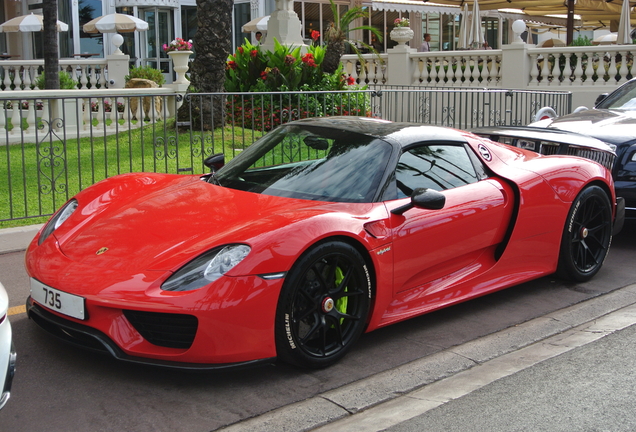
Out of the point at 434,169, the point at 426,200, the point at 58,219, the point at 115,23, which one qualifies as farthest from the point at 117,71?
the point at 426,200

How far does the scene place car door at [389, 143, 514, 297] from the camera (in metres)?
4.50

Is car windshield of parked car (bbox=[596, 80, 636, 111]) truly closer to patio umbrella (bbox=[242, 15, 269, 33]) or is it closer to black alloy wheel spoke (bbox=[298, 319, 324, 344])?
black alloy wheel spoke (bbox=[298, 319, 324, 344])

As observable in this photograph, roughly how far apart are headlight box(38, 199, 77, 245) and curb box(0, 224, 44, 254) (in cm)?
197

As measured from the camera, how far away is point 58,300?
386 cm

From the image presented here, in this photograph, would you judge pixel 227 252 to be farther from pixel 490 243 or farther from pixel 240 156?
pixel 490 243

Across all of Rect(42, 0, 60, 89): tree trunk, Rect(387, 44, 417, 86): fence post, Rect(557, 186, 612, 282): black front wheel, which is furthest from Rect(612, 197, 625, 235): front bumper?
Rect(387, 44, 417, 86): fence post

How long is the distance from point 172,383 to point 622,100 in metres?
7.75

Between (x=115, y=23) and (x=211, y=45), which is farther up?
(x=115, y=23)

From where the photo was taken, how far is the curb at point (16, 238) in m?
6.66

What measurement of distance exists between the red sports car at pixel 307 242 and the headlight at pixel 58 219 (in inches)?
0.7

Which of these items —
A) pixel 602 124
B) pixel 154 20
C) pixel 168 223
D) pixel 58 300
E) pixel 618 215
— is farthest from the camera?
pixel 154 20

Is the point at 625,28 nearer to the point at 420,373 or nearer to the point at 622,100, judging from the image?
the point at 622,100

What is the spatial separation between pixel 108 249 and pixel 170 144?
576 centimetres

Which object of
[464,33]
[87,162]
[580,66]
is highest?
[464,33]
